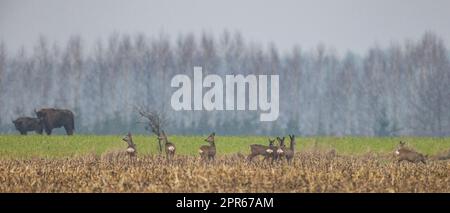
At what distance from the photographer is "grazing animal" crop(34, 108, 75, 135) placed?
48.3 meters

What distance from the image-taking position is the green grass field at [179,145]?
36.8 meters

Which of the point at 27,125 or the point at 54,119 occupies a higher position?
the point at 54,119

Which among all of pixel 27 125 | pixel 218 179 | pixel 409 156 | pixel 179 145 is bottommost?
pixel 218 179

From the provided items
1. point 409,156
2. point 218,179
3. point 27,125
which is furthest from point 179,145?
point 218,179

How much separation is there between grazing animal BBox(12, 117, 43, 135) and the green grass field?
7254mm

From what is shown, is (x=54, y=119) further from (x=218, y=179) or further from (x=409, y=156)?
(x=218, y=179)

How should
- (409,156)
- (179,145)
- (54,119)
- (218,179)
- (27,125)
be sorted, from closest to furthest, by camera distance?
(218,179), (409,156), (179,145), (27,125), (54,119)

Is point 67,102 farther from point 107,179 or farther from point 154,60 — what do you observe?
point 107,179

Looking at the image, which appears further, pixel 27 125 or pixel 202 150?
pixel 27 125

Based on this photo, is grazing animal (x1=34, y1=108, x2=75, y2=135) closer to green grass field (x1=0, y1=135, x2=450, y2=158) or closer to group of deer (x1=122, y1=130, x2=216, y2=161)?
green grass field (x1=0, y1=135, x2=450, y2=158)

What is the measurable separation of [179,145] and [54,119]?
39.3 ft

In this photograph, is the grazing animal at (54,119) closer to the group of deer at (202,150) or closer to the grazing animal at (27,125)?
the grazing animal at (27,125)

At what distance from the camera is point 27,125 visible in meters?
48.0
